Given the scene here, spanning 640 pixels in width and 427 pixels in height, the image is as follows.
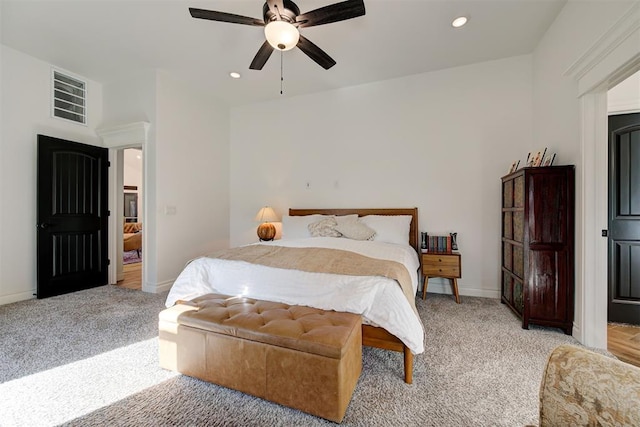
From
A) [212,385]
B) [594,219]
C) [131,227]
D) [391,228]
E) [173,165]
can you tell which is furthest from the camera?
[131,227]

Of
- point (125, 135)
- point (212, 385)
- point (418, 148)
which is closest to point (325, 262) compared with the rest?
point (212, 385)

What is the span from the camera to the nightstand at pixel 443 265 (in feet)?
10.1

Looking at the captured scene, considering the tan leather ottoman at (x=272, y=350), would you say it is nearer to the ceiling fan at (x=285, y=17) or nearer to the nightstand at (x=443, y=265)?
the nightstand at (x=443, y=265)

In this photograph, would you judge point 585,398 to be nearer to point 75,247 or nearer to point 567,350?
point 567,350

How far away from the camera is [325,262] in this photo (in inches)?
84.8

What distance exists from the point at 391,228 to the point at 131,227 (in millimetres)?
7543

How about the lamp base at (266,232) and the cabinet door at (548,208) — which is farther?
the lamp base at (266,232)

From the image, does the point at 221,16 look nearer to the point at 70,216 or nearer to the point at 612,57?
the point at 612,57

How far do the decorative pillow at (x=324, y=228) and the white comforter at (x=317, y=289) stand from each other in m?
0.91

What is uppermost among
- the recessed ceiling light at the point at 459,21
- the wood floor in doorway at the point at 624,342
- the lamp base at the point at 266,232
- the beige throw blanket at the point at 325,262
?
the recessed ceiling light at the point at 459,21

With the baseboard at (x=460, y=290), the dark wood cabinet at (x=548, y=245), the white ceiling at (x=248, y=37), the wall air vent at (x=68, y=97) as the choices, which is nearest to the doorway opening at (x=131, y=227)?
the wall air vent at (x=68, y=97)

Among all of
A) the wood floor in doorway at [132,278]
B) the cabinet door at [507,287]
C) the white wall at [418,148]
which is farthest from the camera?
the wood floor in doorway at [132,278]

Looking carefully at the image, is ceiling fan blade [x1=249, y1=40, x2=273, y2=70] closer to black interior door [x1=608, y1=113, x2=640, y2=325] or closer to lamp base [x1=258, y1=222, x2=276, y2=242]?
lamp base [x1=258, y1=222, x2=276, y2=242]

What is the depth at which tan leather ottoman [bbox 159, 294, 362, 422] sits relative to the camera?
4.47 feet
